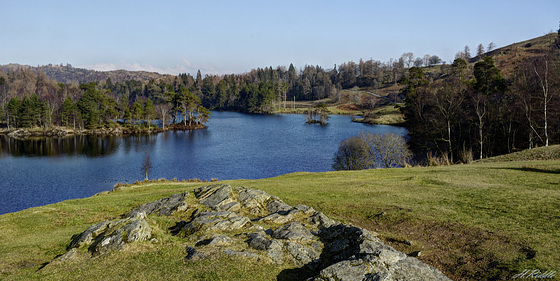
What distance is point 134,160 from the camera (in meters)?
69.2

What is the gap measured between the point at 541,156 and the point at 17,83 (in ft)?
830

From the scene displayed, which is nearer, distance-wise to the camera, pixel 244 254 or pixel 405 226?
pixel 244 254

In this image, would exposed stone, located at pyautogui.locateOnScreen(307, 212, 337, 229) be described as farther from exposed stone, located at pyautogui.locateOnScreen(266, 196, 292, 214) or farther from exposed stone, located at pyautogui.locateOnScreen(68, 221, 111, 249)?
exposed stone, located at pyautogui.locateOnScreen(68, 221, 111, 249)

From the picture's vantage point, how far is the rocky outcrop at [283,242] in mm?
9375

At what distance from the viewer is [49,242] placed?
13.8 m

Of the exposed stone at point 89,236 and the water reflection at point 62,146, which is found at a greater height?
the exposed stone at point 89,236

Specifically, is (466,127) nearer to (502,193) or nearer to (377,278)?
(502,193)

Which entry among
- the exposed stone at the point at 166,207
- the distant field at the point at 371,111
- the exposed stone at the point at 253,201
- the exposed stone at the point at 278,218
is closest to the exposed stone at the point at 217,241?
the exposed stone at the point at 278,218

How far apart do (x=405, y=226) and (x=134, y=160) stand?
65090 millimetres

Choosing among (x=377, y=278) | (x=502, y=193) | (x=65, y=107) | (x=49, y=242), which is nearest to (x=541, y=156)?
(x=502, y=193)

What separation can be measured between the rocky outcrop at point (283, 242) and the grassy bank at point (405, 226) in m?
0.67

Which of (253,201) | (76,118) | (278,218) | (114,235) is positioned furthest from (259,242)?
(76,118)

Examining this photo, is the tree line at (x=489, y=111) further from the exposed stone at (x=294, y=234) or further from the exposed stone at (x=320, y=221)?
the exposed stone at (x=294, y=234)

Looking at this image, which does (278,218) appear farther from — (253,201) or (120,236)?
(120,236)
